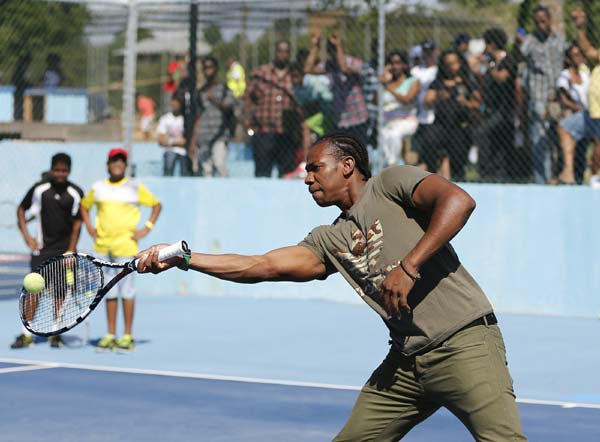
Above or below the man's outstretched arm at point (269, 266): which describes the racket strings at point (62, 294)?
below

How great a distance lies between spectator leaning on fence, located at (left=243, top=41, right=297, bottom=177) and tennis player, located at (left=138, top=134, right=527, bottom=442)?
10.2 meters

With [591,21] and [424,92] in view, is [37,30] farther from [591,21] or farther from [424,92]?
[591,21]

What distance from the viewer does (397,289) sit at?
5059 millimetres

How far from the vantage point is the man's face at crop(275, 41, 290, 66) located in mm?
16047

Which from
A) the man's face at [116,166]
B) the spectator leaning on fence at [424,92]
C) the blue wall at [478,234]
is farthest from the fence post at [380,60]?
the man's face at [116,166]

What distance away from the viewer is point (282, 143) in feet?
52.0

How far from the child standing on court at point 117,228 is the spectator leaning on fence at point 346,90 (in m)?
3.63

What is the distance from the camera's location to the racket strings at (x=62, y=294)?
6145mm

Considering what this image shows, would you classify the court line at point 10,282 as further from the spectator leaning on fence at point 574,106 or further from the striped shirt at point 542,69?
the spectator leaning on fence at point 574,106

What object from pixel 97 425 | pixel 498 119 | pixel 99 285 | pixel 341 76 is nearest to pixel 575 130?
pixel 498 119

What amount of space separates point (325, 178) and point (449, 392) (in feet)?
3.27

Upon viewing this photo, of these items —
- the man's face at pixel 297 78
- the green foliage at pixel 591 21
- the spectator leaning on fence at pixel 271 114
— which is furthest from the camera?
the spectator leaning on fence at pixel 271 114

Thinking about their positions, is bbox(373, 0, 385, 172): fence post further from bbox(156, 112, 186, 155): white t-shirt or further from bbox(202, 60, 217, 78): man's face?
bbox(156, 112, 186, 155): white t-shirt

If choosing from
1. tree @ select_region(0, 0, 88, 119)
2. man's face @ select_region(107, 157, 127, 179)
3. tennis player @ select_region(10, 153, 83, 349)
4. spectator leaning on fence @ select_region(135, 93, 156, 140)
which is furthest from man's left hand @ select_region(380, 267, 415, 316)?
spectator leaning on fence @ select_region(135, 93, 156, 140)
